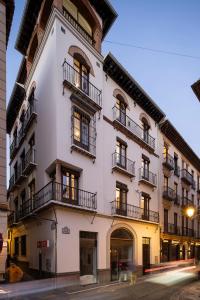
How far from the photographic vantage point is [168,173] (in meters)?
32.4

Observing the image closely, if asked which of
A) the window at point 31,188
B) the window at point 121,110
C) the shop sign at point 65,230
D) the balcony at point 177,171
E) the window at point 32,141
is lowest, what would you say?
the shop sign at point 65,230

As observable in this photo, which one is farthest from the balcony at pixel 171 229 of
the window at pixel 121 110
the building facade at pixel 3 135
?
the building facade at pixel 3 135

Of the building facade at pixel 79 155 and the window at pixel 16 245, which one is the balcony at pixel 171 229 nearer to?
the building facade at pixel 79 155

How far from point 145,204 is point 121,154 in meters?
5.48

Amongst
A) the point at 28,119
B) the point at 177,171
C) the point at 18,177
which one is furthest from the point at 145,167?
the point at 28,119

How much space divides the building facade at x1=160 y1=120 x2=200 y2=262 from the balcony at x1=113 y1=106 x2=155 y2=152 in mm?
3098

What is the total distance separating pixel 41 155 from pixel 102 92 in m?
6.28

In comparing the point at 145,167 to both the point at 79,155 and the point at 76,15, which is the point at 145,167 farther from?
the point at 76,15

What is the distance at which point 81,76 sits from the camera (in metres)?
20.5

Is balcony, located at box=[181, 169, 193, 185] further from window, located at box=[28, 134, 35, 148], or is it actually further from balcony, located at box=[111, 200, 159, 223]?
window, located at box=[28, 134, 35, 148]

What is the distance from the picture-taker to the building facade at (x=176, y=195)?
30820 millimetres

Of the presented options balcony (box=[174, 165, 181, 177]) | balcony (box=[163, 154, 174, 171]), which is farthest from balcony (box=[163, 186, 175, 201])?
balcony (box=[174, 165, 181, 177])

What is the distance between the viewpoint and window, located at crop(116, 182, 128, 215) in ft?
74.8

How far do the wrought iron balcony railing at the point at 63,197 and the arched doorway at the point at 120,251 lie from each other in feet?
13.2
